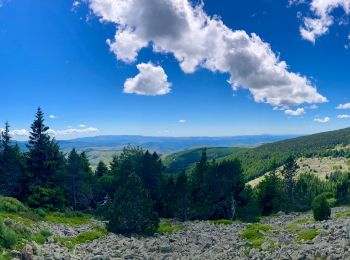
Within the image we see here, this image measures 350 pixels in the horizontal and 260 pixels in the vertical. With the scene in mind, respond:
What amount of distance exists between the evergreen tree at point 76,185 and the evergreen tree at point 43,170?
1.49 m

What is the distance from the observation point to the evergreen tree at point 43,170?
54719 mm

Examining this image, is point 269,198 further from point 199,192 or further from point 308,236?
point 308,236

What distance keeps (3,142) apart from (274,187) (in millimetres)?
63628

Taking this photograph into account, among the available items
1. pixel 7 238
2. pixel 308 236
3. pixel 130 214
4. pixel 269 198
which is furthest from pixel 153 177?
pixel 7 238

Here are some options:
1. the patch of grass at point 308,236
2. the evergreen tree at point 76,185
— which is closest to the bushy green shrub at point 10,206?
the evergreen tree at point 76,185

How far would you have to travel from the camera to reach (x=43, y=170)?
195ft

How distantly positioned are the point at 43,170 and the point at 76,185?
6515mm

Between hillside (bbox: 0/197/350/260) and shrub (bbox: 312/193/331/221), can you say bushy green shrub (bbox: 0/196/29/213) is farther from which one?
shrub (bbox: 312/193/331/221)

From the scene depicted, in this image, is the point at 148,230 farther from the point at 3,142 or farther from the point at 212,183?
the point at 3,142

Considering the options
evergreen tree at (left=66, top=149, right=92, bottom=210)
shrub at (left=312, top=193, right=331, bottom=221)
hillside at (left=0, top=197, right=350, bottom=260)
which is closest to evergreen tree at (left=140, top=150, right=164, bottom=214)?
evergreen tree at (left=66, top=149, right=92, bottom=210)

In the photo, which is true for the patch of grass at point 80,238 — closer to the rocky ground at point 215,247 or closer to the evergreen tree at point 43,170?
the rocky ground at point 215,247

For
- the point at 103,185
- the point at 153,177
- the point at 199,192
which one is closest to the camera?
the point at 199,192

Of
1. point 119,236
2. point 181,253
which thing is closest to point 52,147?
point 119,236

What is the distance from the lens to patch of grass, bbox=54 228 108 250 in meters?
30.4
